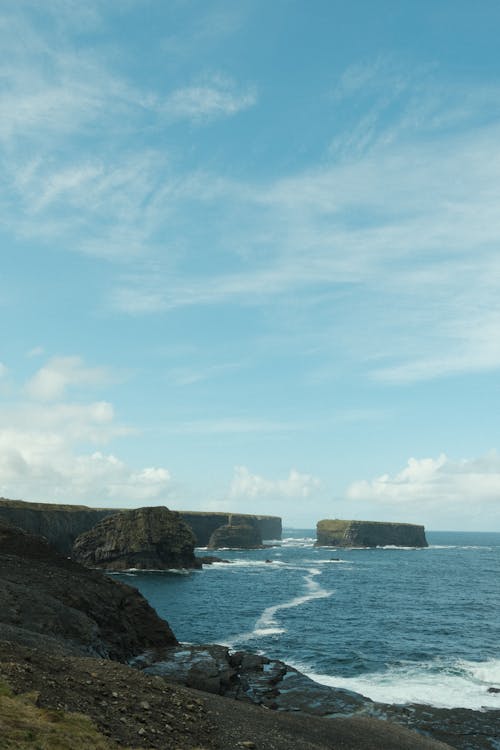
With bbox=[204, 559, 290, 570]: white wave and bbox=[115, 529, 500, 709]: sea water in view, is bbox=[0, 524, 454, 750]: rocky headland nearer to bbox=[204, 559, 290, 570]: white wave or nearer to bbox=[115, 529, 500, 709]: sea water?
bbox=[115, 529, 500, 709]: sea water

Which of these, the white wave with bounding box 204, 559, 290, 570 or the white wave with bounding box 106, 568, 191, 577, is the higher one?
the white wave with bounding box 106, 568, 191, 577

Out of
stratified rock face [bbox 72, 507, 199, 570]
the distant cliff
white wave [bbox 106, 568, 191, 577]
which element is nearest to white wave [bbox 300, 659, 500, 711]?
white wave [bbox 106, 568, 191, 577]

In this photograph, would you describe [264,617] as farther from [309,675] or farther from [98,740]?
[98,740]

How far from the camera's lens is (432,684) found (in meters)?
46.1

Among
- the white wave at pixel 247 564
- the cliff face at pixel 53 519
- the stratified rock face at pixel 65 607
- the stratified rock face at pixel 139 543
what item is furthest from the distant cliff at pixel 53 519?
the stratified rock face at pixel 65 607

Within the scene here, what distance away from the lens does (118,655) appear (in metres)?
43.8

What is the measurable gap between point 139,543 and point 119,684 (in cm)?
10676

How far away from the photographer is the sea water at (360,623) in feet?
157

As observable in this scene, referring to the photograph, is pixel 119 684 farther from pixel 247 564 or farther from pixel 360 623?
pixel 247 564

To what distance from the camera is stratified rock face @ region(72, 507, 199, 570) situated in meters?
131

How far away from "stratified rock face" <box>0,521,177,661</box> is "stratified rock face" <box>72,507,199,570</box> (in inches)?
3039

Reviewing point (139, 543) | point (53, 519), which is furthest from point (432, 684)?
point (53, 519)

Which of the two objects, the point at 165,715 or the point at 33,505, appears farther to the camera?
the point at 33,505

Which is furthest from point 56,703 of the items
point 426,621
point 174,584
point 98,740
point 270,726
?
point 174,584
